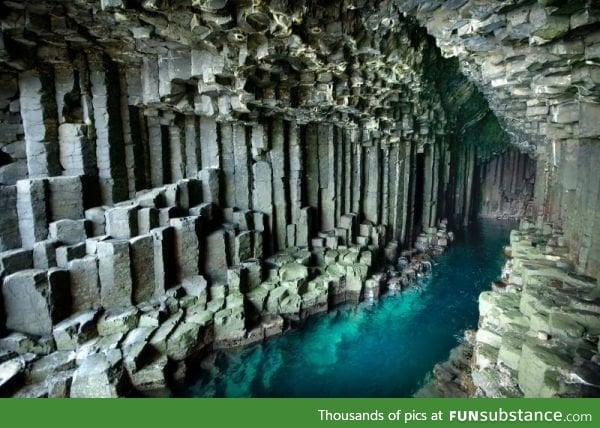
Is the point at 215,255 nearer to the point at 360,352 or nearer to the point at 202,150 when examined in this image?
the point at 202,150

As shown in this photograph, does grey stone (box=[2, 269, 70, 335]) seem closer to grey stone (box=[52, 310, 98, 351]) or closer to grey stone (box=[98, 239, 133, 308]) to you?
grey stone (box=[52, 310, 98, 351])

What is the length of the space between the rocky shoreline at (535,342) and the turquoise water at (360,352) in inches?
38.7

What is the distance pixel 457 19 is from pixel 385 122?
887 centimetres

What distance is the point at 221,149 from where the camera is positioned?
13180 mm

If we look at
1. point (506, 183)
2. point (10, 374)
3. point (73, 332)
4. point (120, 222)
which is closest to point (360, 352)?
point (73, 332)

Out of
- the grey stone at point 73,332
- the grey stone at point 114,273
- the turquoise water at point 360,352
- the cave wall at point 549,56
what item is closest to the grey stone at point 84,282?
the grey stone at point 114,273

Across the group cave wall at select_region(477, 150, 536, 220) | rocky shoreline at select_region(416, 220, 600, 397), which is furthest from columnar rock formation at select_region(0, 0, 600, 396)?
cave wall at select_region(477, 150, 536, 220)

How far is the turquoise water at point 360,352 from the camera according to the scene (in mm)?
8500

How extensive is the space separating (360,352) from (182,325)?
5.07m

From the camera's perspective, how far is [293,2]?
6199 millimetres

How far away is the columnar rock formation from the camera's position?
256 inches

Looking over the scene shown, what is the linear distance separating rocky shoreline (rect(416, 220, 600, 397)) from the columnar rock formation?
0.93 meters

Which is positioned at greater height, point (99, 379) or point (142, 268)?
point (142, 268)

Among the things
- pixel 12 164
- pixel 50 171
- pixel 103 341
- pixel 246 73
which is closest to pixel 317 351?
pixel 103 341
